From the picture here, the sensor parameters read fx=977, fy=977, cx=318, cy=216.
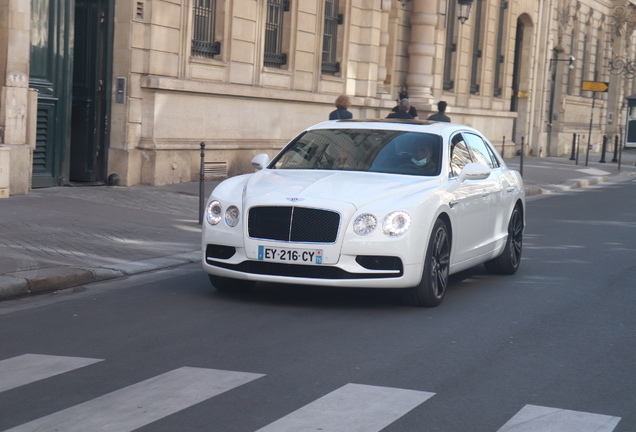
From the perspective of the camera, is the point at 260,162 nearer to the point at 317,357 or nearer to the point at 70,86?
the point at 317,357

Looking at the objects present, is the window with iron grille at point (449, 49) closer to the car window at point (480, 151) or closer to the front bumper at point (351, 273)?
the car window at point (480, 151)

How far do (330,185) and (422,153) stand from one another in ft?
3.88

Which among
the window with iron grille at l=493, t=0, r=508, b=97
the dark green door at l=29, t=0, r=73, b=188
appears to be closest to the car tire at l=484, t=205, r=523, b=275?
the dark green door at l=29, t=0, r=73, b=188

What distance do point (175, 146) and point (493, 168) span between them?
8519mm

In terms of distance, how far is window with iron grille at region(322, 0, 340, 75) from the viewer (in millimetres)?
22375

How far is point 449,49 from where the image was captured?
3008 cm

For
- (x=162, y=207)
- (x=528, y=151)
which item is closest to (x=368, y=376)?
(x=162, y=207)

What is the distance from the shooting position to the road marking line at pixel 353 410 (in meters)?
4.61

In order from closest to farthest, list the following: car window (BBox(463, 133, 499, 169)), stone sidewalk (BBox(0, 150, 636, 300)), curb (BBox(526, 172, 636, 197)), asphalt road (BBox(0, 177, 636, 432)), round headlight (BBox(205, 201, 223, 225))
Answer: asphalt road (BBox(0, 177, 636, 432))
round headlight (BBox(205, 201, 223, 225))
stone sidewalk (BBox(0, 150, 636, 300))
car window (BBox(463, 133, 499, 169))
curb (BBox(526, 172, 636, 197))

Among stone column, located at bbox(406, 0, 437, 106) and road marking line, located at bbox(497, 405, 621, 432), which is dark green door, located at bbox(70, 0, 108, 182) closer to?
road marking line, located at bbox(497, 405, 621, 432)

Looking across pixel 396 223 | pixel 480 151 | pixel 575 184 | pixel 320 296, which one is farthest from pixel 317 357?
pixel 575 184

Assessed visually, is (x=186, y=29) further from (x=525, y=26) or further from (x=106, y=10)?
(x=525, y=26)

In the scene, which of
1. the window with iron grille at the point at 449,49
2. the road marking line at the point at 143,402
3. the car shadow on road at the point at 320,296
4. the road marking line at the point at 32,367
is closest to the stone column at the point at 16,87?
the car shadow on road at the point at 320,296

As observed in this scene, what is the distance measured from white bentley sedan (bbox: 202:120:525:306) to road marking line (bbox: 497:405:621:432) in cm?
258
